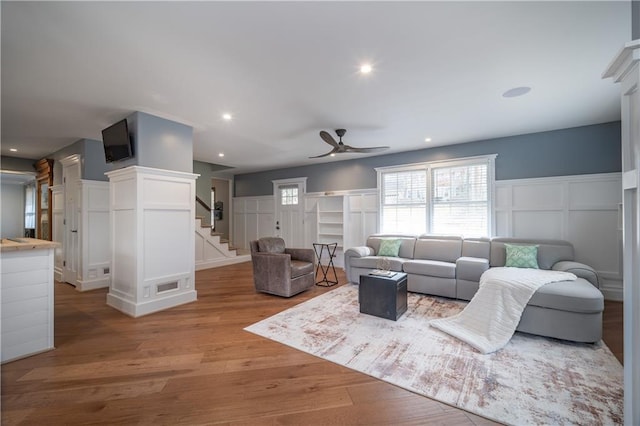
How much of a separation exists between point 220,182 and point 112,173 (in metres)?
5.66

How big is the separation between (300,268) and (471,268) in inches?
101

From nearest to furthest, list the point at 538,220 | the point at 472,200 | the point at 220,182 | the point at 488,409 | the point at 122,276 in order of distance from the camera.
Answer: the point at 488,409, the point at 122,276, the point at 538,220, the point at 472,200, the point at 220,182

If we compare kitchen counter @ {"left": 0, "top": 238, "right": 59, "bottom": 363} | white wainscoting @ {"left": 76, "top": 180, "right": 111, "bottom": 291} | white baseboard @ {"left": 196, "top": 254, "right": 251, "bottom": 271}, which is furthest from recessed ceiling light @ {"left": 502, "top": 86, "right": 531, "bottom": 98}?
white baseboard @ {"left": 196, "top": 254, "right": 251, "bottom": 271}

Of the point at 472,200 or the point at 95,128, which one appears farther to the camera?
the point at 472,200

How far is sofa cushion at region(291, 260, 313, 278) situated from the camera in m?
4.18

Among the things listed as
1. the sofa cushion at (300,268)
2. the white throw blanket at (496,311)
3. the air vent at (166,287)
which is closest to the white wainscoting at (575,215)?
the white throw blanket at (496,311)

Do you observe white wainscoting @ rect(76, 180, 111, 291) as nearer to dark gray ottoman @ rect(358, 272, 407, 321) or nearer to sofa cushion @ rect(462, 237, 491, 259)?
dark gray ottoman @ rect(358, 272, 407, 321)

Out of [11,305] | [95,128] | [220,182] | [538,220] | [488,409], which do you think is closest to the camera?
[488,409]

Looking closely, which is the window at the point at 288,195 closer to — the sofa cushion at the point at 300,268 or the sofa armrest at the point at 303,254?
the sofa armrest at the point at 303,254

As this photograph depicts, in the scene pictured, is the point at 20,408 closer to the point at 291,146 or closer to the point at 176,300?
the point at 176,300

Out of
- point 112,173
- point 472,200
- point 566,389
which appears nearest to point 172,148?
point 112,173

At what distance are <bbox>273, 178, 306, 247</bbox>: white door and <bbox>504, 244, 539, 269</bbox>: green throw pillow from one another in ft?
15.3

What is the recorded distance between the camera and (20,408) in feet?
5.81

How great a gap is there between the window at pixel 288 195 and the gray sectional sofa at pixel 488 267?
2762 mm
